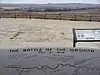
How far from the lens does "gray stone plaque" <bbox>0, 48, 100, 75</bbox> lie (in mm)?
1661

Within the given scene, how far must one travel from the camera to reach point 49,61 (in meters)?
1.79

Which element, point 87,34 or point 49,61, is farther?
point 87,34

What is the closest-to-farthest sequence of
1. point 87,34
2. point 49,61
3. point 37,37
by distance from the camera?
point 49,61 < point 87,34 < point 37,37

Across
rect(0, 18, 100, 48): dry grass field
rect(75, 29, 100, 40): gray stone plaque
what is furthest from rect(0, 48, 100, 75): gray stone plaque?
rect(0, 18, 100, 48): dry grass field

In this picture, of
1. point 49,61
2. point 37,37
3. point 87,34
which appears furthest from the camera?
point 37,37

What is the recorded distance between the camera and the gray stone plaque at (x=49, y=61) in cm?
166

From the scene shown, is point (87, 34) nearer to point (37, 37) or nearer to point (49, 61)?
point (49, 61)

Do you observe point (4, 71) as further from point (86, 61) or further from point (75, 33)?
point (75, 33)

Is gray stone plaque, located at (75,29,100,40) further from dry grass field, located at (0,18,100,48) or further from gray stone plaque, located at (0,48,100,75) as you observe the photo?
gray stone plaque, located at (0,48,100,75)

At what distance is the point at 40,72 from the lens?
1.64 metres

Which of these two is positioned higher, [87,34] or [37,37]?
[87,34]

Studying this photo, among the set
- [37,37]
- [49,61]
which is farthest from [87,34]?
[37,37]

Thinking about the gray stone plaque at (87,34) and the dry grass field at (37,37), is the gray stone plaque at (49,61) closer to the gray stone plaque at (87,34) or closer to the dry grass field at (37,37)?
the gray stone plaque at (87,34)

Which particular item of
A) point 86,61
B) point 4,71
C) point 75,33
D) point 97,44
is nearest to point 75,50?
point 86,61
